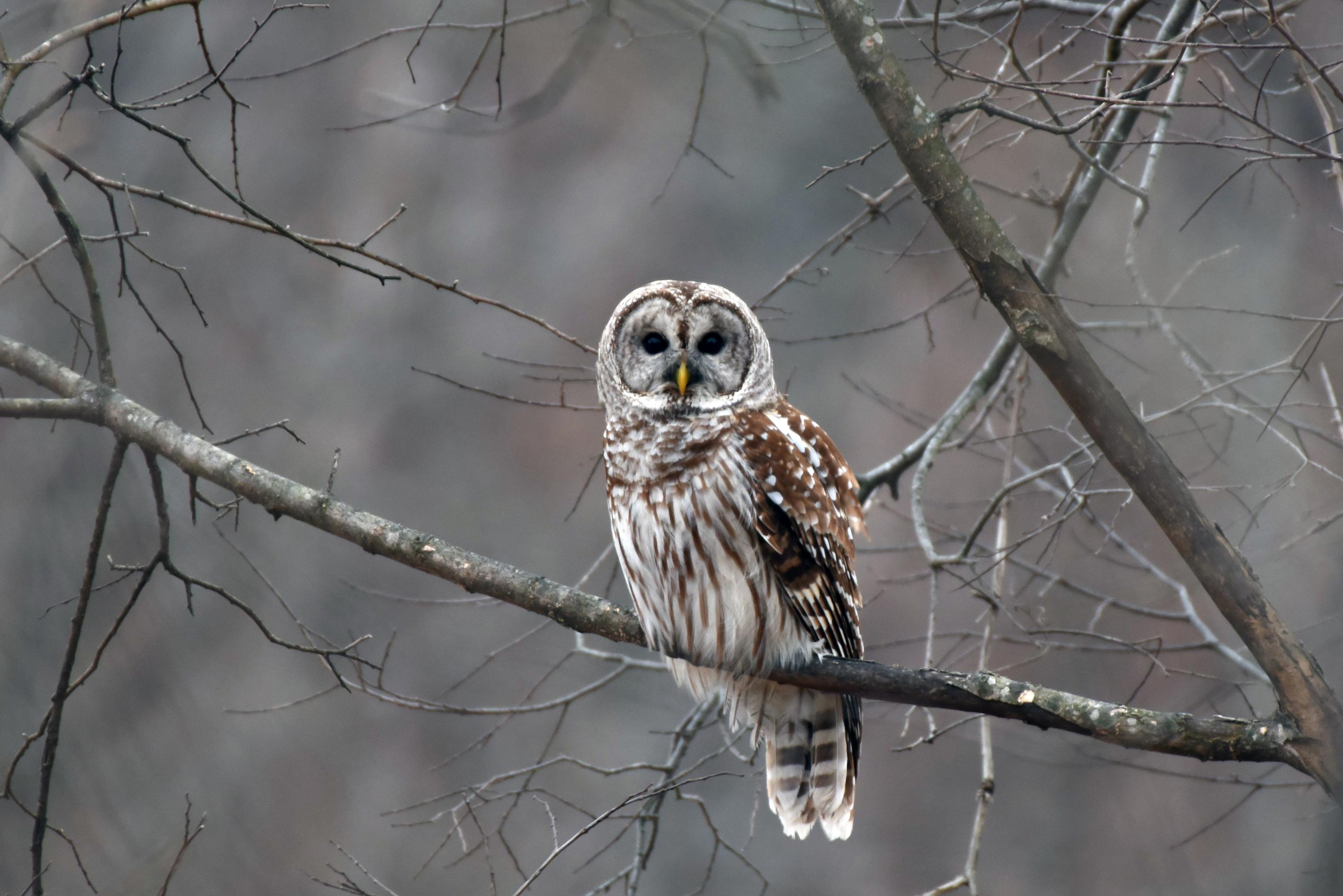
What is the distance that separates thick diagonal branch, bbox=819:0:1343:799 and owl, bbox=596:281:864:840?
876mm

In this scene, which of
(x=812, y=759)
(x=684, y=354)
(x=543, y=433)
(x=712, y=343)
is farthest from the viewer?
(x=543, y=433)

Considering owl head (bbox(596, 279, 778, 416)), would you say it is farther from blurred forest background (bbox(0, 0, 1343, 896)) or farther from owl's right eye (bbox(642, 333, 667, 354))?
blurred forest background (bbox(0, 0, 1343, 896))

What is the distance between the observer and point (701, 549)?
305 cm

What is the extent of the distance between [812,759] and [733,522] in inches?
37.6

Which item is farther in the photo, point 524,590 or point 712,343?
point 712,343

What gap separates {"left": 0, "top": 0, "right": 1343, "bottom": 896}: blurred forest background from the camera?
490 centimetres

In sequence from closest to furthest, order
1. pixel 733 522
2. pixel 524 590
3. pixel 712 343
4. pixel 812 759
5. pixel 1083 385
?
pixel 1083 385, pixel 524 590, pixel 733 522, pixel 712 343, pixel 812 759

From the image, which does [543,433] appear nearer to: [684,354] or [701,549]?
[684,354]

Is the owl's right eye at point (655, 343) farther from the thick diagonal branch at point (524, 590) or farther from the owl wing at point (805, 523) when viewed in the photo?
the thick diagonal branch at point (524, 590)

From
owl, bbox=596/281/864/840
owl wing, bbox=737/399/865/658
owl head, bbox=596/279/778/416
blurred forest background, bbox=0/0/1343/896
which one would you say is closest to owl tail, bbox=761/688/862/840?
owl, bbox=596/281/864/840

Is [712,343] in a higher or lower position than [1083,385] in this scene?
higher

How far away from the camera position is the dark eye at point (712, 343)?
10.7 feet

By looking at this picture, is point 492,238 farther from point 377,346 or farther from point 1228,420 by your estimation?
point 1228,420

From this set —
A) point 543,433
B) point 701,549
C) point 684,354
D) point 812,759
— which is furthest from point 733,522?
point 543,433
